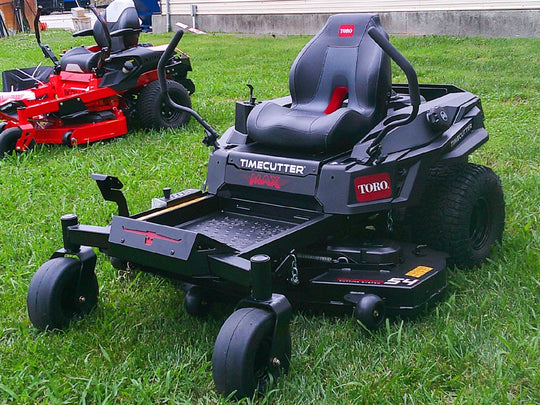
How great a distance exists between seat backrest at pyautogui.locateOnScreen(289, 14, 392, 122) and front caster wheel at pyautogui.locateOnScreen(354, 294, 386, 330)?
1007mm

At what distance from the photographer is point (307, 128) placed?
3447 mm

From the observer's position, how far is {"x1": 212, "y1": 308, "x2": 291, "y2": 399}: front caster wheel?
2557 mm

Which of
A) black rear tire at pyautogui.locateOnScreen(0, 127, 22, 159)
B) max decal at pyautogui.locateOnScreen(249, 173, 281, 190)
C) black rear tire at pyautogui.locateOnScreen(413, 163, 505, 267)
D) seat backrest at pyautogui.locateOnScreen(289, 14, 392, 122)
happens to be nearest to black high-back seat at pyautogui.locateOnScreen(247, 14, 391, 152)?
seat backrest at pyautogui.locateOnScreen(289, 14, 392, 122)

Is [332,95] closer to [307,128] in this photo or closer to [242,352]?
[307,128]

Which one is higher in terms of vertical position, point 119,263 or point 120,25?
point 120,25

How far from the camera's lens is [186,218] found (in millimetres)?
3617

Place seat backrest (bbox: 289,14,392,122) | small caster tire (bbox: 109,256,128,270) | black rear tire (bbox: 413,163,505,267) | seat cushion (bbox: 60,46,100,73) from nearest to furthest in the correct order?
small caster tire (bbox: 109,256,128,270), black rear tire (bbox: 413,163,505,267), seat backrest (bbox: 289,14,392,122), seat cushion (bbox: 60,46,100,73)

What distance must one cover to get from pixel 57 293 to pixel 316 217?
1.17 metres

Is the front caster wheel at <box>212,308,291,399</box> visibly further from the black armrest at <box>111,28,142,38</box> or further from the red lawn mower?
the black armrest at <box>111,28,142,38</box>

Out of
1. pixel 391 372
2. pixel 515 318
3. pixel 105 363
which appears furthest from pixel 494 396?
pixel 105 363

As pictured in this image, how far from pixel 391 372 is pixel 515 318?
696 millimetres

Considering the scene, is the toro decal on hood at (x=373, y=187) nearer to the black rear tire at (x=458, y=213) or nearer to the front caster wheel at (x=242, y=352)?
the black rear tire at (x=458, y=213)

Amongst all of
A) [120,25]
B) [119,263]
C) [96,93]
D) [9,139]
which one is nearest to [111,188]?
[119,263]

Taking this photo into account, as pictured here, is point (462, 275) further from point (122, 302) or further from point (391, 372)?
point (122, 302)
